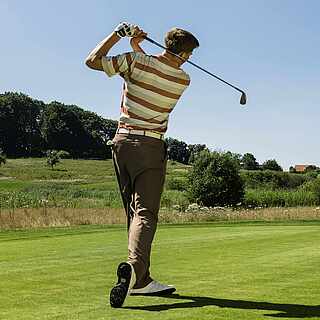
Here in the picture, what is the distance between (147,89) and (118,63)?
0.88 ft

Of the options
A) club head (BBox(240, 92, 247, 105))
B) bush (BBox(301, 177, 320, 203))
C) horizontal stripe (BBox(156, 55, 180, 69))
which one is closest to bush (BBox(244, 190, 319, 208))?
Answer: bush (BBox(301, 177, 320, 203))

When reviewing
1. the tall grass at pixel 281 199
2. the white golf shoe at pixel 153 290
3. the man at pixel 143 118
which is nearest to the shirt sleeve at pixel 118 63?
the man at pixel 143 118

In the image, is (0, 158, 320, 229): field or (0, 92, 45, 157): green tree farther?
(0, 92, 45, 157): green tree

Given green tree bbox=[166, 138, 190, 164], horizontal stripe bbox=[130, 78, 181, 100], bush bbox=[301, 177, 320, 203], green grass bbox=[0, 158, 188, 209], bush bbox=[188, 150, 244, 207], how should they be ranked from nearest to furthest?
1. horizontal stripe bbox=[130, 78, 181, 100]
2. bush bbox=[188, 150, 244, 207]
3. bush bbox=[301, 177, 320, 203]
4. green grass bbox=[0, 158, 188, 209]
5. green tree bbox=[166, 138, 190, 164]

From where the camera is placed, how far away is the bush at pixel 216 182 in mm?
36531

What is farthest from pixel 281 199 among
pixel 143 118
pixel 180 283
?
pixel 143 118

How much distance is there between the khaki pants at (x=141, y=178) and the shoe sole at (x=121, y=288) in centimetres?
28

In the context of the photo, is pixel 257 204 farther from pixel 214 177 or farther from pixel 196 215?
pixel 196 215

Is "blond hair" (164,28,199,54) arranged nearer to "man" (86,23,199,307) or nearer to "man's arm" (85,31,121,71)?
"man" (86,23,199,307)

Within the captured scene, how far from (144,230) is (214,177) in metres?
32.7

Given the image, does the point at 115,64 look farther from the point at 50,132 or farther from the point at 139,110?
the point at 50,132

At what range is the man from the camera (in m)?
4.05

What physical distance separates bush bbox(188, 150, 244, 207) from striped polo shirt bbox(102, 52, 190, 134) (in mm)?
32105

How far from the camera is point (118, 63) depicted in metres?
4.02
